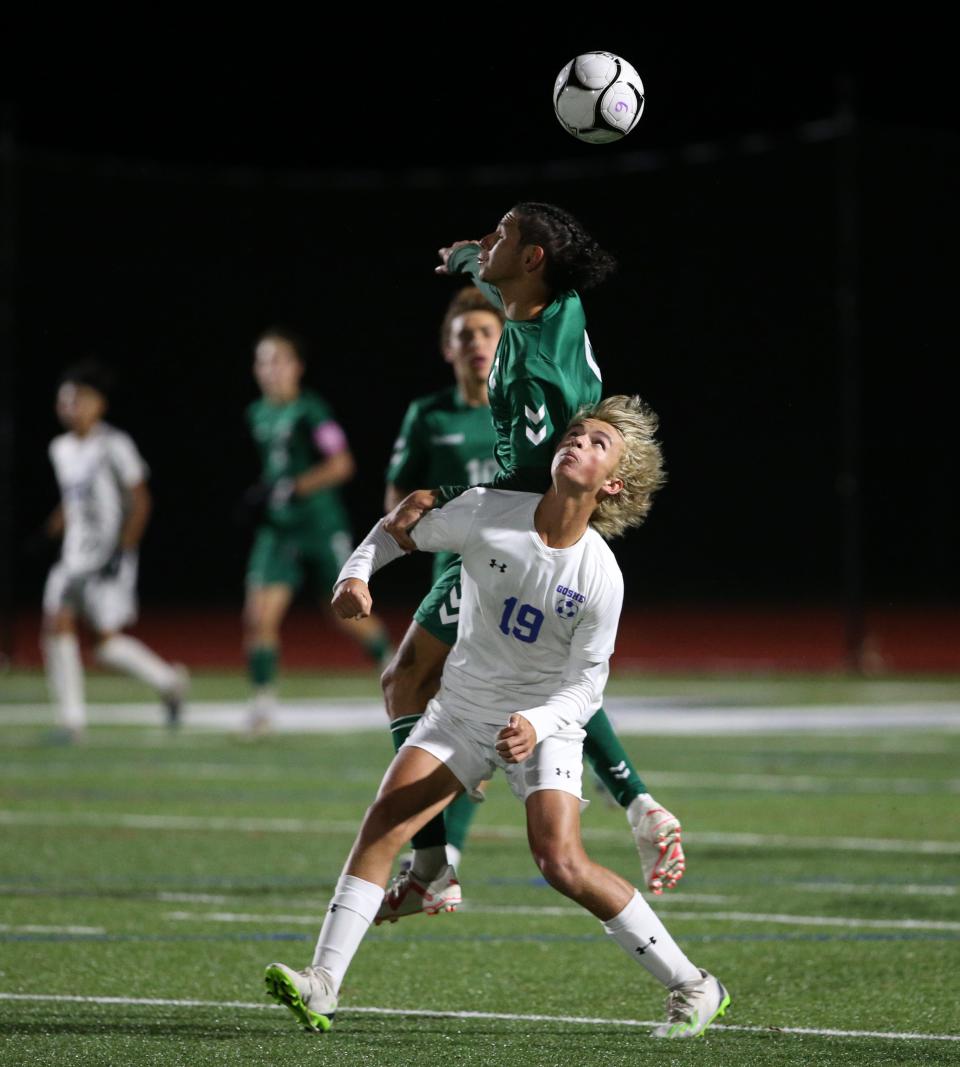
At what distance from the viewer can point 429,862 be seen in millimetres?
5965

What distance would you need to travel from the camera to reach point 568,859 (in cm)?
516

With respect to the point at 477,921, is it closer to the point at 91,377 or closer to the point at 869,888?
the point at 869,888

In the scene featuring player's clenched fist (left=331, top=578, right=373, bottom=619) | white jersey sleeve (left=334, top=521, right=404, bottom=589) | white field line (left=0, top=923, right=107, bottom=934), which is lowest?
white field line (left=0, top=923, right=107, bottom=934)

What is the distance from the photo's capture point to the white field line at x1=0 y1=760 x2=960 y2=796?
1083 centimetres

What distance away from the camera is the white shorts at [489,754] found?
5.27 metres

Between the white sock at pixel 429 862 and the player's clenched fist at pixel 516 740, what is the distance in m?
1.01

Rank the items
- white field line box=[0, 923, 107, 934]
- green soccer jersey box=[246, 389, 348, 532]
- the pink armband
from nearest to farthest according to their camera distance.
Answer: white field line box=[0, 923, 107, 934] < the pink armband < green soccer jersey box=[246, 389, 348, 532]

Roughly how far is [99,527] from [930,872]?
23.9 feet

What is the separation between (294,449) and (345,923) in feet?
31.0

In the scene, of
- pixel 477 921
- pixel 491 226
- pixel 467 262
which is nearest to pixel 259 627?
pixel 477 921

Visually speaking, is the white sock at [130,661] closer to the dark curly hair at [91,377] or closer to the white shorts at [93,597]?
the white shorts at [93,597]

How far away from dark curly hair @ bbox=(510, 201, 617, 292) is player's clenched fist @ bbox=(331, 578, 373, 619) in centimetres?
115

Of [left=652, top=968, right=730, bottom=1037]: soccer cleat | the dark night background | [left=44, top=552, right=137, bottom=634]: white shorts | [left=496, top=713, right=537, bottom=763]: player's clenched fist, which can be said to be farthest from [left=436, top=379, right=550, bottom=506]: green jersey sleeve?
the dark night background

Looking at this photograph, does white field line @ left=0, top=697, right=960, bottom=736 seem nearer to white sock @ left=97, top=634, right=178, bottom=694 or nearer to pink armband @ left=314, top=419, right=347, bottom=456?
white sock @ left=97, top=634, right=178, bottom=694
